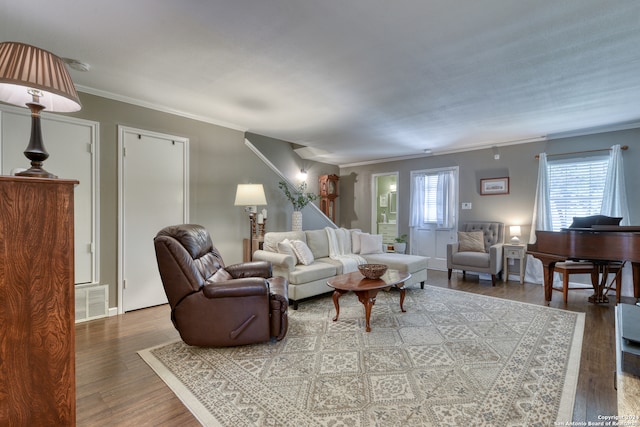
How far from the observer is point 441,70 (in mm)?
2637

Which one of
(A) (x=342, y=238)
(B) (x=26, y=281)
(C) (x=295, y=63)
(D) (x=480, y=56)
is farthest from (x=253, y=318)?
(D) (x=480, y=56)

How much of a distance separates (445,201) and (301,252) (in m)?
3.59

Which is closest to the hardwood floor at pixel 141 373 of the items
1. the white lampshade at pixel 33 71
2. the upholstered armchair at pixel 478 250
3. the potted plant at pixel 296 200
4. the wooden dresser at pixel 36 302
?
the wooden dresser at pixel 36 302

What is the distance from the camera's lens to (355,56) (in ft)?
7.86

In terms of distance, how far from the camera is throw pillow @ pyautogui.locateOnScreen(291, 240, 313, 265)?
380 centimetres

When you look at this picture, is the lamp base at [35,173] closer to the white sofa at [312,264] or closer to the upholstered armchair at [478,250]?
the white sofa at [312,264]

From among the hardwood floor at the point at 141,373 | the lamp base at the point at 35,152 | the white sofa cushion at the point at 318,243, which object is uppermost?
the lamp base at the point at 35,152

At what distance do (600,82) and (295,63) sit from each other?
2.89 meters

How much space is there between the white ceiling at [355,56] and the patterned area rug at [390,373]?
93.1 inches

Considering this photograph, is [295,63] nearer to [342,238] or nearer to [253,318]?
[253,318]

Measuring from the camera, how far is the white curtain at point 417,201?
6316 millimetres

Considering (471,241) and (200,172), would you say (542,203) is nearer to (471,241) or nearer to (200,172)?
(471,241)

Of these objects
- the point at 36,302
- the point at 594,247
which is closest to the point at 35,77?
the point at 36,302

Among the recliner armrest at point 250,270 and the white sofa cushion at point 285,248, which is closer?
the recliner armrest at point 250,270
